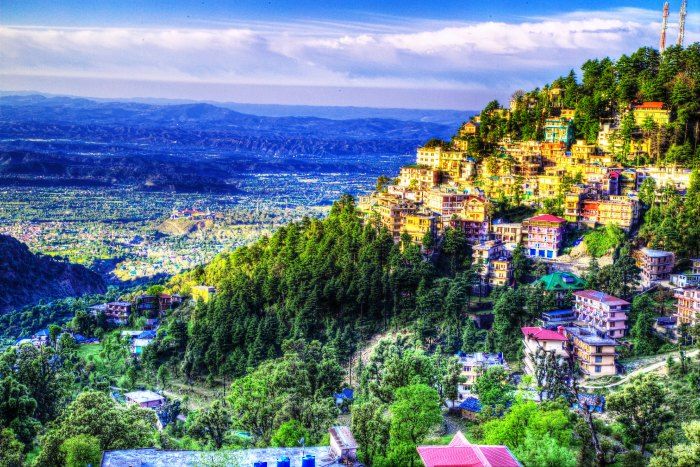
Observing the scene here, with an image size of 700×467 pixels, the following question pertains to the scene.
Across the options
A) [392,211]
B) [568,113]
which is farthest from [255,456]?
[568,113]

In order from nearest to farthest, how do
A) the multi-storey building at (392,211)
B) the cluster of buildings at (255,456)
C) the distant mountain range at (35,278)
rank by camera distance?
the cluster of buildings at (255,456)
the multi-storey building at (392,211)
the distant mountain range at (35,278)

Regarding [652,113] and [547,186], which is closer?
[547,186]

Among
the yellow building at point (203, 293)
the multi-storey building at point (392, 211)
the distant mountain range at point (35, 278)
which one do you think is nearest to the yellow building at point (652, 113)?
the multi-storey building at point (392, 211)

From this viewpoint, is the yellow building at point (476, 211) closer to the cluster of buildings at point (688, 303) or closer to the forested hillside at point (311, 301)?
the forested hillside at point (311, 301)

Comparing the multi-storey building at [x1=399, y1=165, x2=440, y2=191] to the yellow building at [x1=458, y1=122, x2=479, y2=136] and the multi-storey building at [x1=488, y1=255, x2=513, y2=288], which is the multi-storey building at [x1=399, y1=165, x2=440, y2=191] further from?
the multi-storey building at [x1=488, y1=255, x2=513, y2=288]

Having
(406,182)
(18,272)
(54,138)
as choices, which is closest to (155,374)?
(406,182)

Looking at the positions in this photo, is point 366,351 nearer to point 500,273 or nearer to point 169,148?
point 500,273

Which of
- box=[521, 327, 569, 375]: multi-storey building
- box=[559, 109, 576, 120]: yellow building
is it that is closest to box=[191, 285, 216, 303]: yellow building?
box=[521, 327, 569, 375]: multi-storey building
